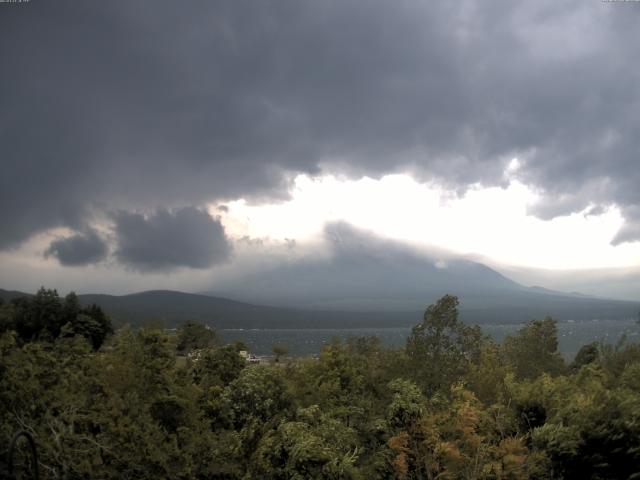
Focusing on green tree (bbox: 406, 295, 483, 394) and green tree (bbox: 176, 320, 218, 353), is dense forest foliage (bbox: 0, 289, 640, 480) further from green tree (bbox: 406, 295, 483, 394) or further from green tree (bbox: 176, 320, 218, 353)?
green tree (bbox: 176, 320, 218, 353)

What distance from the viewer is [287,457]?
1372 centimetres

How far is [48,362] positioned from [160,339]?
339 centimetres

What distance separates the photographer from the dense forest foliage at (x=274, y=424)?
13273mm

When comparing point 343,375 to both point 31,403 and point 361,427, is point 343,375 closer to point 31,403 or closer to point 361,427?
point 361,427

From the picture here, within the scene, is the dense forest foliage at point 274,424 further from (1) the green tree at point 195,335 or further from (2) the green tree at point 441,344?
(1) the green tree at point 195,335

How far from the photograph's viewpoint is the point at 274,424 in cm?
1578

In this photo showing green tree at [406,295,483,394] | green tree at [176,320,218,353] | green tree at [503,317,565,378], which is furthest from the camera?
green tree at [176,320,218,353]

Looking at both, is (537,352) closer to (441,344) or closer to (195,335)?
(441,344)

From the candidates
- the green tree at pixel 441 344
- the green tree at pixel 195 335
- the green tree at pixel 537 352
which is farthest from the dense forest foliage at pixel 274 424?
the green tree at pixel 195 335

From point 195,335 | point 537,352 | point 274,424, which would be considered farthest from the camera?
point 195,335

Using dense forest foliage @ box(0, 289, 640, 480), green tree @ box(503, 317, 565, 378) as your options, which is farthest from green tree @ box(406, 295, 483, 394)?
green tree @ box(503, 317, 565, 378)

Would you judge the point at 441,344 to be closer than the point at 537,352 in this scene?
Yes

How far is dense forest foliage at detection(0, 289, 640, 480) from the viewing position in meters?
13.3

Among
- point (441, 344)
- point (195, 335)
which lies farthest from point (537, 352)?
point (195, 335)
